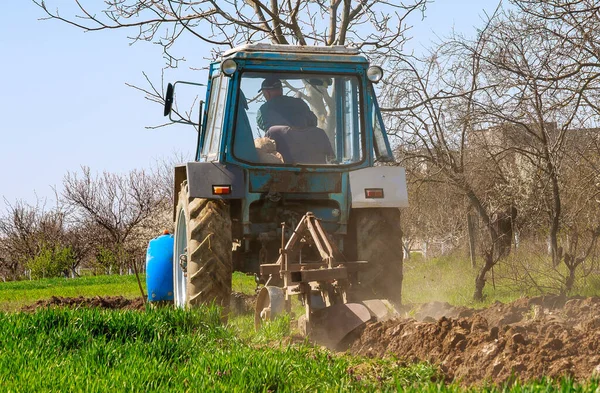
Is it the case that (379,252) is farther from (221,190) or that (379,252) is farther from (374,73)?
(374,73)

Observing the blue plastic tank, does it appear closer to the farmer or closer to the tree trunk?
the farmer

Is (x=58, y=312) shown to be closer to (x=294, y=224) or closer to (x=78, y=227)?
(x=294, y=224)

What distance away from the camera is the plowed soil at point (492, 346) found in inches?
165

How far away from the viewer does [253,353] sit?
200 inches

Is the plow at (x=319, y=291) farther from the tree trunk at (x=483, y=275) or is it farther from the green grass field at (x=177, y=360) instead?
the tree trunk at (x=483, y=275)

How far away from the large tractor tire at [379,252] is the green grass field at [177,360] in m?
0.84

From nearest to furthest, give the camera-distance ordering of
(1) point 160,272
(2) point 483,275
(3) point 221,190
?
(3) point 221,190 < (1) point 160,272 < (2) point 483,275

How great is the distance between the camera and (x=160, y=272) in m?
9.27

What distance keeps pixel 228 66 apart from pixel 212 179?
1002 millimetres

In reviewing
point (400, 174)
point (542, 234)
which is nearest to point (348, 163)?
point (400, 174)

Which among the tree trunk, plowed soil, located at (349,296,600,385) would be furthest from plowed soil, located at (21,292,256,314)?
plowed soil, located at (349,296,600,385)

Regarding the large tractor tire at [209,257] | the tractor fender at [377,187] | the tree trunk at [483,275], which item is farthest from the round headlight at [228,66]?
the tree trunk at [483,275]

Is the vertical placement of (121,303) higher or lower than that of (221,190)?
lower

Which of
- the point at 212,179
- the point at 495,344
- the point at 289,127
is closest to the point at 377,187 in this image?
the point at 289,127
